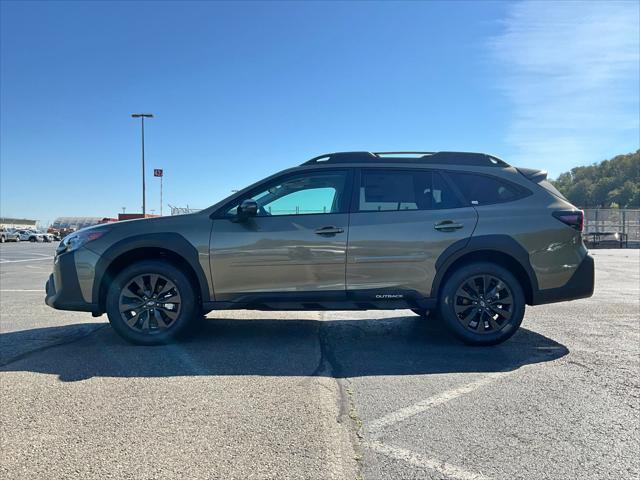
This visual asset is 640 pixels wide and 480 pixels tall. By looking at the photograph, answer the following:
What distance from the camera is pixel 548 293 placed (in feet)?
15.8

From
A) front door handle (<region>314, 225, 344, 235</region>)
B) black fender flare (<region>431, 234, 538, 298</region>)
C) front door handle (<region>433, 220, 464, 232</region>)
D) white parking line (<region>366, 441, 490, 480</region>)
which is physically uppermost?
front door handle (<region>433, 220, 464, 232</region>)

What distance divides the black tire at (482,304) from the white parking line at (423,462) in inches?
91.8

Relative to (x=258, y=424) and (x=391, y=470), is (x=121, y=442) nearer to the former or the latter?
(x=258, y=424)

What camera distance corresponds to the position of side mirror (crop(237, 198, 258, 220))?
184 inches

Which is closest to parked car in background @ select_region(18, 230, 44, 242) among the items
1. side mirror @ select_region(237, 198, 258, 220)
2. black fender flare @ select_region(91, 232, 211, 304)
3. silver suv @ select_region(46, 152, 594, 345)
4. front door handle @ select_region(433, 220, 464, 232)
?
silver suv @ select_region(46, 152, 594, 345)

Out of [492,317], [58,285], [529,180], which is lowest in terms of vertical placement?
[492,317]

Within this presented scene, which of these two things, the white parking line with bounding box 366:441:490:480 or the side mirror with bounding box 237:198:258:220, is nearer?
the white parking line with bounding box 366:441:490:480

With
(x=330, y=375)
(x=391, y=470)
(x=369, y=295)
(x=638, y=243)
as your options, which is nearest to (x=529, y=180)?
(x=369, y=295)

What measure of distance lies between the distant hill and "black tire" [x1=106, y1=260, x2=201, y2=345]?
269 feet

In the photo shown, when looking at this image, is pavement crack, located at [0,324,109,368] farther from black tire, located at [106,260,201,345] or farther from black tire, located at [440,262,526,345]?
black tire, located at [440,262,526,345]

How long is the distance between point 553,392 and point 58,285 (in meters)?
4.66

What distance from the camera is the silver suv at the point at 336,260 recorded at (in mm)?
4719

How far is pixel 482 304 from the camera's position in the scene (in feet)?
15.8

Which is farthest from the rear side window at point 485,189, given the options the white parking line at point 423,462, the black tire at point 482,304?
the white parking line at point 423,462
